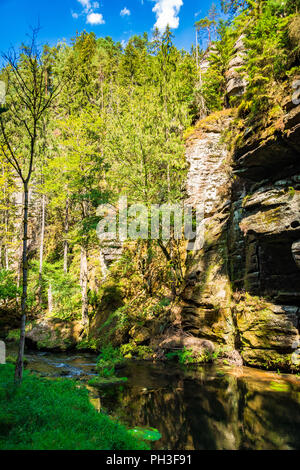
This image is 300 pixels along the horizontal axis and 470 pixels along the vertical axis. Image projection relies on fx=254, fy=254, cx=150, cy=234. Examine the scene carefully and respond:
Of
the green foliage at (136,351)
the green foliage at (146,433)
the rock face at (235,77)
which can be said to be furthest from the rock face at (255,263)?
the rock face at (235,77)

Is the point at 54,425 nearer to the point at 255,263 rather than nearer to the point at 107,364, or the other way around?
the point at 107,364

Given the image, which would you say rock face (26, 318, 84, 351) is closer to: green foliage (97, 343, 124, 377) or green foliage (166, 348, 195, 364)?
green foliage (97, 343, 124, 377)

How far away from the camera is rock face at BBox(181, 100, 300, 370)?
8.98 meters

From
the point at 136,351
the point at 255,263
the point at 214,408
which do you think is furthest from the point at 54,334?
the point at 255,263

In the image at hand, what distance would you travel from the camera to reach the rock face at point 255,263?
8977 mm

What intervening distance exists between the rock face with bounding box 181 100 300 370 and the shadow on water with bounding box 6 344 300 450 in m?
1.34

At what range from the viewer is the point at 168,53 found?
16516 mm

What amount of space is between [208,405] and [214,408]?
0.78 feet

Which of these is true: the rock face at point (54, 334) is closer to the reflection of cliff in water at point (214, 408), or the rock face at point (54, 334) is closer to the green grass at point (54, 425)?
the reflection of cliff in water at point (214, 408)

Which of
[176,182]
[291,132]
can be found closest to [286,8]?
[291,132]

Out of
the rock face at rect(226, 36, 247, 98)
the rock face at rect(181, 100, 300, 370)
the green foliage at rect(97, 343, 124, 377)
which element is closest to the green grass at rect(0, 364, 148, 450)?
the green foliage at rect(97, 343, 124, 377)

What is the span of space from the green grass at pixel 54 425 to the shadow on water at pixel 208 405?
0.86 metres

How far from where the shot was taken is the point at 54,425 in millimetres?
4238
